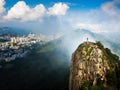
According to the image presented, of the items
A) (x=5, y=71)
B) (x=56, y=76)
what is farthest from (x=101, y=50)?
(x=5, y=71)

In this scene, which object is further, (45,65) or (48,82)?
(45,65)

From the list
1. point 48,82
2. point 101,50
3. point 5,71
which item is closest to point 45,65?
point 5,71

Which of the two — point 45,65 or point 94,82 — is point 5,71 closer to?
point 45,65

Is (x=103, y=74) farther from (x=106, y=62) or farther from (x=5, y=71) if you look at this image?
(x=5, y=71)

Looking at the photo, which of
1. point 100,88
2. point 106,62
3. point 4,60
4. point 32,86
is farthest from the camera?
point 4,60

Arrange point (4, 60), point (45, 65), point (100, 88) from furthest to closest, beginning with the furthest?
point (4, 60), point (45, 65), point (100, 88)

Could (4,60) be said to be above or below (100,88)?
above
